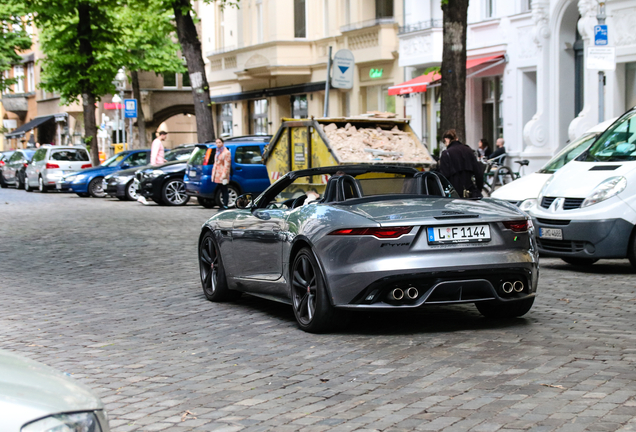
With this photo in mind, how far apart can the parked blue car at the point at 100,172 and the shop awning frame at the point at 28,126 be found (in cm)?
4235

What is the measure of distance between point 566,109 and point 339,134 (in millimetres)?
10793

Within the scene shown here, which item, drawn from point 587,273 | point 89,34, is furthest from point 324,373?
point 89,34

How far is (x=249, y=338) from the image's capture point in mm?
7637

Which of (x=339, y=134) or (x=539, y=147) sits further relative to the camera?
(x=539, y=147)

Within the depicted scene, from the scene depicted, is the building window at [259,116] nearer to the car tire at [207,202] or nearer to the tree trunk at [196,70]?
the tree trunk at [196,70]

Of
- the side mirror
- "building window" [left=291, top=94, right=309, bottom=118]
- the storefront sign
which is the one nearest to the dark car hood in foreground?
the side mirror

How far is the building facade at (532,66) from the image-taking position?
77.3ft

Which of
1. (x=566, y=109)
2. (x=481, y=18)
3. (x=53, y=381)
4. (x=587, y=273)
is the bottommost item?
(x=587, y=273)

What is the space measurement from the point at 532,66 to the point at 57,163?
62.5ft

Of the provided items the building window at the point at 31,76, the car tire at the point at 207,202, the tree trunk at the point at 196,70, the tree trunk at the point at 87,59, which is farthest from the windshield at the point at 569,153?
the building window at the point at 31,76

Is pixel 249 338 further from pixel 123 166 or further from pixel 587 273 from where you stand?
pixel 123 166

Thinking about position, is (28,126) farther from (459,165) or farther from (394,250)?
(394,250)

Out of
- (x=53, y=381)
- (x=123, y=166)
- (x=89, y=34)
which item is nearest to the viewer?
(x=53, y=381)

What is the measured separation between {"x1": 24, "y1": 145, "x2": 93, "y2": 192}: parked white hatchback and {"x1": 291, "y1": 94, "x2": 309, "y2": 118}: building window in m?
8.71
